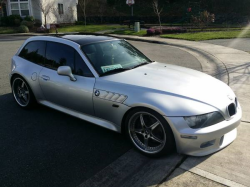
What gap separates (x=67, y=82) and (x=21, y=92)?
165cm

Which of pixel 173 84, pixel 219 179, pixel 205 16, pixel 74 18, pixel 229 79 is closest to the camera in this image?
pixel 219 179

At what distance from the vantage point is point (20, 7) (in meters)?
28.4

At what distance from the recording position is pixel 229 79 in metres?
6.90

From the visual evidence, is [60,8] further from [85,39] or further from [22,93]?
[85,39]

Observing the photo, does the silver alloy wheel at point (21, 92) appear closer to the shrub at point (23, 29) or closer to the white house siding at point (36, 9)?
the shrub at point (23, 29)

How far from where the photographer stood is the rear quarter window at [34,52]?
4859mm

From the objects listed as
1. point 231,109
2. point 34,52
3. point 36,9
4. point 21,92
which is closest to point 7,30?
point 36,9

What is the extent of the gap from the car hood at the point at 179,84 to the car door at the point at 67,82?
431 mm

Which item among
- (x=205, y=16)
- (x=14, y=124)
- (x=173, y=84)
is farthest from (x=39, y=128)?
(x=205, y=16)

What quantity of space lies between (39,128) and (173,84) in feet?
7.85

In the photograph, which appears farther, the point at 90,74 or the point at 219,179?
the point at 90,74

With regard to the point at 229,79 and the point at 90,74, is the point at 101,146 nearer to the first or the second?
the point at 90,74

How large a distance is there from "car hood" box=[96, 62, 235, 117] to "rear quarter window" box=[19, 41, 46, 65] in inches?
68.5

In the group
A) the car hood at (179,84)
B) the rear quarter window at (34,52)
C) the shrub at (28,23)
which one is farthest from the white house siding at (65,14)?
the car hood at (179,84)
